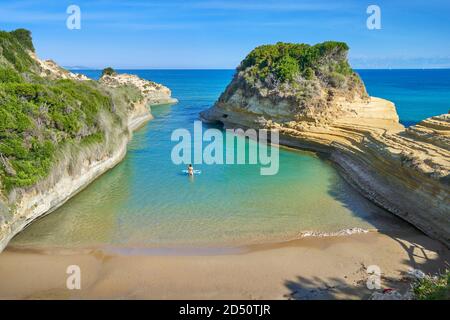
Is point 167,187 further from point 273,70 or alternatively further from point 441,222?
point 273,70

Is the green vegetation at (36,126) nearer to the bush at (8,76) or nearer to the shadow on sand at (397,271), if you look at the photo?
the bush at (8,76)

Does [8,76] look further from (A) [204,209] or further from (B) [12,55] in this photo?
(A) [204,209]

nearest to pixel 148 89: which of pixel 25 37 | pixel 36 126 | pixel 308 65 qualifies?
pixel 25 37

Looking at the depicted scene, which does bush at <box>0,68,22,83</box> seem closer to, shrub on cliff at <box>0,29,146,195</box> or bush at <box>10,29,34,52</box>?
shrub on cliff at <box>0,29,146,195</box>

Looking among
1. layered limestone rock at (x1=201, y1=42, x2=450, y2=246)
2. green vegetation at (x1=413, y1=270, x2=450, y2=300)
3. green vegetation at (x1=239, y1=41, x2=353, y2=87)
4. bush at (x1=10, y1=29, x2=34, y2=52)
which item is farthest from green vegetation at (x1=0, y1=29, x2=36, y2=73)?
green vegetation at (x1=413, y1=270, x2=450, y2=300)
